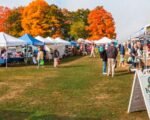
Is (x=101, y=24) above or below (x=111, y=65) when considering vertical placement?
above

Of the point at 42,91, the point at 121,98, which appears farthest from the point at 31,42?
the point at 121,98

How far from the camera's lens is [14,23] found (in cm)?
9619

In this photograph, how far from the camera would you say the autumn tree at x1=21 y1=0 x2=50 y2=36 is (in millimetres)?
85438

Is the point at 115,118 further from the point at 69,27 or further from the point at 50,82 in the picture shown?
the point at 69,27

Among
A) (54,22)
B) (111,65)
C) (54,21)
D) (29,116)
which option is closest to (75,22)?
(54,22)

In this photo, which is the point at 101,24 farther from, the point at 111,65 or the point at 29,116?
the point at 29,116

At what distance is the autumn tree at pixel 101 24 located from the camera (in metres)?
98.7

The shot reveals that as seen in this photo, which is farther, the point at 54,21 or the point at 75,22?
the point at 75,22

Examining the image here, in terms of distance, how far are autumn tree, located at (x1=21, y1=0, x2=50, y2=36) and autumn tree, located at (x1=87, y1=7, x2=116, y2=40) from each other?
48.5ft

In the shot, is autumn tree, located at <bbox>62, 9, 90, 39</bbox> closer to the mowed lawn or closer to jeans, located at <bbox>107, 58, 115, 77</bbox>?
jeans, located at <bbox>107, 58, 115, 77</bbox>

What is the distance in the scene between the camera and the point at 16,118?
35.7ft

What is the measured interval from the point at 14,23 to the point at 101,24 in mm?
20823

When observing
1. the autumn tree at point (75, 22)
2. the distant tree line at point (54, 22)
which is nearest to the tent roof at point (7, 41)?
the distant tree line at point (54, 22)

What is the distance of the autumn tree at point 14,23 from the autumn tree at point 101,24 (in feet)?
55.6
